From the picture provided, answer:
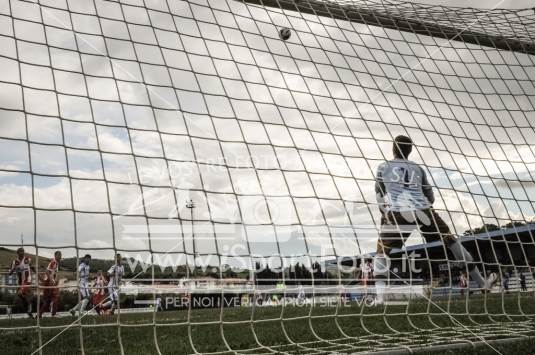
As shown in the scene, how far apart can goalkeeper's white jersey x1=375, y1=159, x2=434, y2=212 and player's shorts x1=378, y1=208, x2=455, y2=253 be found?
0.26 feet

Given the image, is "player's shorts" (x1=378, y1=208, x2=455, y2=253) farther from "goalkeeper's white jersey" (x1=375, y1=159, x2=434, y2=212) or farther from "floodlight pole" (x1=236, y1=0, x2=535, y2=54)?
"floodlight pole" (x1=236, y1=0, x2=535, y2=54)

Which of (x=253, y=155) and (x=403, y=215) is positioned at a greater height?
(x=253, y=155)

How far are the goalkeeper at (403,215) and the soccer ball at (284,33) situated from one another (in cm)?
232

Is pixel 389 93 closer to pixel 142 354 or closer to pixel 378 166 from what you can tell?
pixel 378 166

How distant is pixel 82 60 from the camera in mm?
4926

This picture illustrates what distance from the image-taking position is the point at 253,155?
4836 mm

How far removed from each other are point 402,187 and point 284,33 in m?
2.63

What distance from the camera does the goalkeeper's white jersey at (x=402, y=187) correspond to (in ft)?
16.8

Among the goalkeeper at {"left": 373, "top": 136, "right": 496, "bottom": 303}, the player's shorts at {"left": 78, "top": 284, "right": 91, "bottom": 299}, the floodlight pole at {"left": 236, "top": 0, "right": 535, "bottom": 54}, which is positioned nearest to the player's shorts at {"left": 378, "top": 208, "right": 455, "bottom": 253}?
the goalkeeper at {"left": 373, "top": 136, "right": 496, "bottom": 303}

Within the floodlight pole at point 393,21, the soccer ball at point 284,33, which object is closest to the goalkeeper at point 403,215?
the soccer ball at point 284,33

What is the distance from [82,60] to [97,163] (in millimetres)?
1326

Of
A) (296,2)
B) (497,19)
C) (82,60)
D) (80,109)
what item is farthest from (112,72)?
(497,19)

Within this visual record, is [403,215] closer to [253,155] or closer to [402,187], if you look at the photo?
[402,187]

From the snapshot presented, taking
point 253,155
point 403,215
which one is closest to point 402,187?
point 403,215
